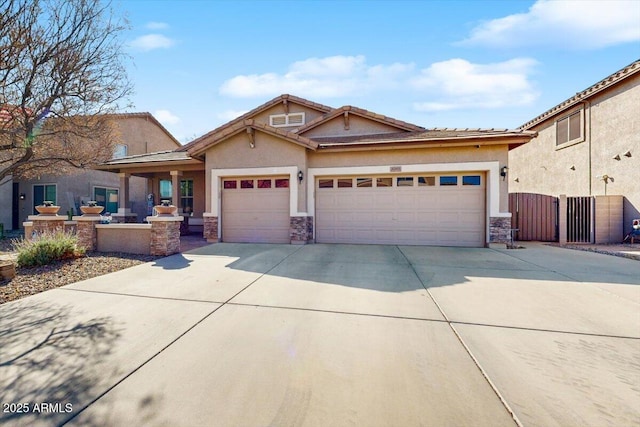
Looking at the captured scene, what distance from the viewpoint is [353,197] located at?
9.84 meters

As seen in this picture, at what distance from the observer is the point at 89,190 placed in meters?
17.3

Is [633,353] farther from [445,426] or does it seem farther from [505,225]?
[505,225]

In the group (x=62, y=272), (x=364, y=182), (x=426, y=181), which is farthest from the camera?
(x=364, y=182)

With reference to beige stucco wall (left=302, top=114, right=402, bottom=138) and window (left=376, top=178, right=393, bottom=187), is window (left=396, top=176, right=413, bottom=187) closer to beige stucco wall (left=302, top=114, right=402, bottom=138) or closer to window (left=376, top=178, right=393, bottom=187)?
window (left=376, top=178, right=393, bottom=187)

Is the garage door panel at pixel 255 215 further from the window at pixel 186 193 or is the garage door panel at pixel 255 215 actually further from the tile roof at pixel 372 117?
the window at pixel 186 193

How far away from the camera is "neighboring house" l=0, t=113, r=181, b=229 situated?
14.9m

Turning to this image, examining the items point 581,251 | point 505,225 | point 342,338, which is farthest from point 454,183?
point 342,338

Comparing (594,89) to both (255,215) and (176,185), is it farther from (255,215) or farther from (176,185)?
(176,185)

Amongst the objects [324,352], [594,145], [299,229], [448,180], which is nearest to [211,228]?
[299,229]

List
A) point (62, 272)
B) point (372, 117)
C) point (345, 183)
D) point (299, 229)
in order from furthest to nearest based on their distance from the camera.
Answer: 1. point (372, 117)
2. point (345, 183)
3. point (299, 229)
4. point (62, 272)

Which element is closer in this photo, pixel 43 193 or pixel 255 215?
pixel 255 215

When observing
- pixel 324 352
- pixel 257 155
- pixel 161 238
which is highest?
pixel 257 155

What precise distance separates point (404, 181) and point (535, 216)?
5.68 metres

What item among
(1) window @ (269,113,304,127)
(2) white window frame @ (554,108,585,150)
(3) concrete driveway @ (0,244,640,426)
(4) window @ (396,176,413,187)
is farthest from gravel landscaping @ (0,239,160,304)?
(2) white window frame @ (554,108,585,150)
